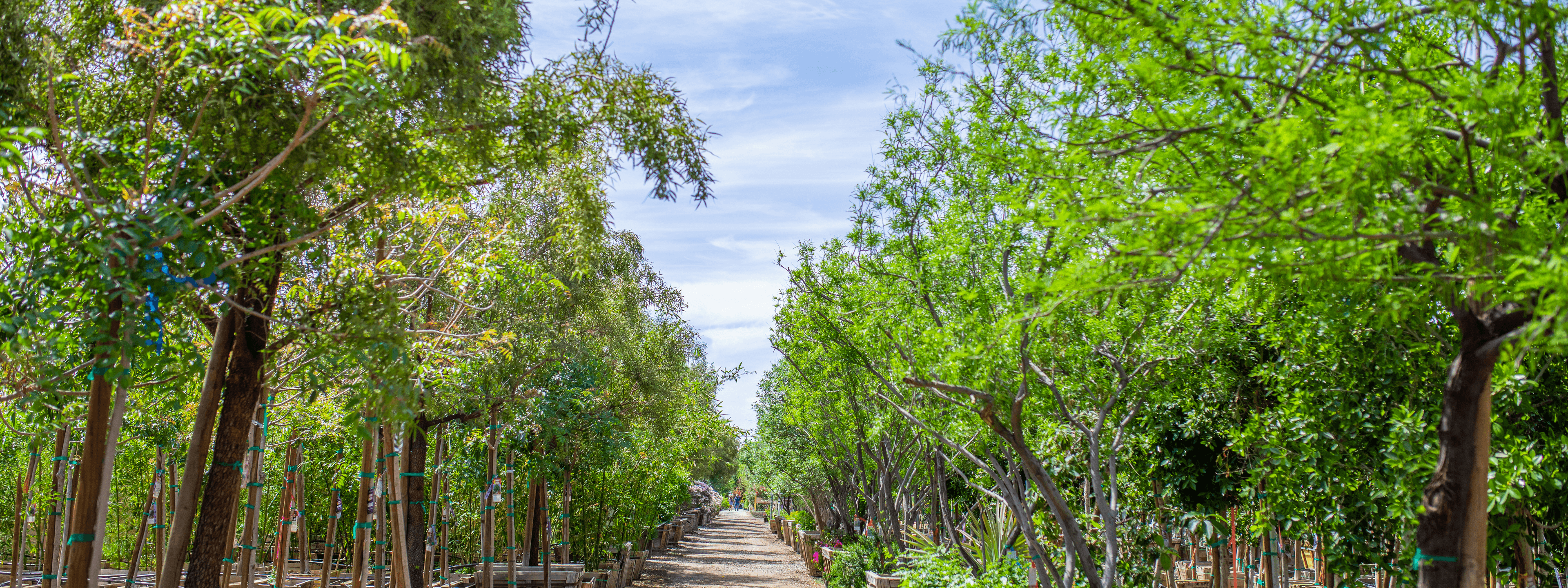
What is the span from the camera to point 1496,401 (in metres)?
4.56

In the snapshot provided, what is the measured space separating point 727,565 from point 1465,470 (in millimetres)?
22129

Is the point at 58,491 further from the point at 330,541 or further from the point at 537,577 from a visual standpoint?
the point at 537,577

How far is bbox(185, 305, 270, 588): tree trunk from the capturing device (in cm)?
464

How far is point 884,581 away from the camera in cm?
1108

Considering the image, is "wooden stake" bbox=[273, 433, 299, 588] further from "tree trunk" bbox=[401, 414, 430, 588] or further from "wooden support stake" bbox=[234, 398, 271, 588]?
"tree trunk" bbox=[401, 414, 430, 588]

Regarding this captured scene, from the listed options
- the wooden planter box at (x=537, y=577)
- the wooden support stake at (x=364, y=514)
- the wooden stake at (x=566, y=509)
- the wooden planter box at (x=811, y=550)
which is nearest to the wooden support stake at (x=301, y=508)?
the wooden support stake at (x=364, y=514)

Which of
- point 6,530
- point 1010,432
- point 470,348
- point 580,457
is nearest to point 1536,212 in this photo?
point 1010,432

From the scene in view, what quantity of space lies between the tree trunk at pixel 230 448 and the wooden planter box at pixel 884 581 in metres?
7.73

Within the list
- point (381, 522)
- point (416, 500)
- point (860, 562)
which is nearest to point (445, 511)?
point (416, 500)

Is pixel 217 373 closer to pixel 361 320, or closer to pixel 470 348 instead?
pixel 361 320

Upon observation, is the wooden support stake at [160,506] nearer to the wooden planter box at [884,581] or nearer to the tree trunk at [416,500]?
the tree trunk at [416,500]

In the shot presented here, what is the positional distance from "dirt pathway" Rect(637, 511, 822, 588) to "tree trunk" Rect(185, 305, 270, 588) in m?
14.0

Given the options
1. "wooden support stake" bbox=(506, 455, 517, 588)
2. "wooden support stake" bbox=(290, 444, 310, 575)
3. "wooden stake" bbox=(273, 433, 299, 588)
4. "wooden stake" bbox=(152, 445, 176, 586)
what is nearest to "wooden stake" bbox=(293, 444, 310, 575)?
"wooden support stake" bbox=(290, 444, 310, 575)

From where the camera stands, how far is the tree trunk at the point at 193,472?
4.53m
